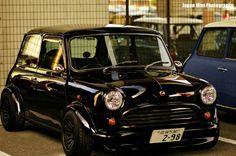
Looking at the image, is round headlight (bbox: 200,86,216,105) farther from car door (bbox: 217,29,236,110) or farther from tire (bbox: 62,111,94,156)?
car door (bbox: 217,29,236,110)

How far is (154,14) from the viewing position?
48.1ft

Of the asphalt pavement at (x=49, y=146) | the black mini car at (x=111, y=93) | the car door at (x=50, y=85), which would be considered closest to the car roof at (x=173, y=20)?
the asphalt pavement at (x=49, y=146)

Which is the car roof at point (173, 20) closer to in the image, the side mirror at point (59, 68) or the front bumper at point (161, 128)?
the side mirror at point (59, 68)

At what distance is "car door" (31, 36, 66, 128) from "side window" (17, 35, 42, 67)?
0.54 ft

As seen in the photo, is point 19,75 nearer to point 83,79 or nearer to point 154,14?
point 83,79

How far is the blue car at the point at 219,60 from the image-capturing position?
870 cm

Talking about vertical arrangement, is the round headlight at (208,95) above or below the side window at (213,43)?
below

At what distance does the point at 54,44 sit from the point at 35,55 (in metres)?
0.56

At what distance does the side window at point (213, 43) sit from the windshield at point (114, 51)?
158cm

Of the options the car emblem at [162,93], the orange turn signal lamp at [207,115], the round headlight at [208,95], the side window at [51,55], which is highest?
the side window at [51,55]

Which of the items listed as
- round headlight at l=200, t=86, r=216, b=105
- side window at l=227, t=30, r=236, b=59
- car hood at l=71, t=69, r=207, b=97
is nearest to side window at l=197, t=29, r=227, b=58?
side window at l=227, t=30, r=236, b=59

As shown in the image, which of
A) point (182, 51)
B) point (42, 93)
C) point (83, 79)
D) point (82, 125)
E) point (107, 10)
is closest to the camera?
point (82, 125)

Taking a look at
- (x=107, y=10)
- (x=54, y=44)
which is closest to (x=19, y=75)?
(x=54, y=44)

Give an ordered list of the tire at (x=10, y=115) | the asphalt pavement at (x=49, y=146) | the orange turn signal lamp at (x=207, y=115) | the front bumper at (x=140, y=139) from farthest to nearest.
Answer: the tire at (x=10, y=115), the asphalt pavement at (x=49, y=146), the orange turn signal lamp at (x=207, y=115), the front bumper at (x=140, y=139)
